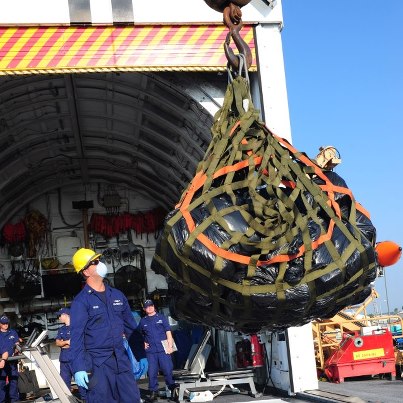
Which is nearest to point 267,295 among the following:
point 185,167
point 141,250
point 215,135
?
point 215,135

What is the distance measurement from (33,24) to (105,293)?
4.28 metres

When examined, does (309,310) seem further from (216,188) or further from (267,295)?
(216,188)

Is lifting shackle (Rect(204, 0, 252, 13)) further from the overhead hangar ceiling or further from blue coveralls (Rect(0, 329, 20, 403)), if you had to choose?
blue coveralls (Rect(0, 329, 20, 403))

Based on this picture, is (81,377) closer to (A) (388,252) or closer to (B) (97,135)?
(A) (388,252)

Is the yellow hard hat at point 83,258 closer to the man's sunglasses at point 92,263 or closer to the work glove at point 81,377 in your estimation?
the man's sunglasses at point 92,263

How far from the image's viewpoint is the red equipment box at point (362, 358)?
10.6 meters

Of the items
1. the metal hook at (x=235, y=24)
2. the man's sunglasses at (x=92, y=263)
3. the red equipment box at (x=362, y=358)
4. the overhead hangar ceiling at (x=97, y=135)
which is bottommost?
the red equipment box at (x=362, y=358)

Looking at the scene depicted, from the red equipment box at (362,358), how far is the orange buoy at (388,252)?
19.3 ft

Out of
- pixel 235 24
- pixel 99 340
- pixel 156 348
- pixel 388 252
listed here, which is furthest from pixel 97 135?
pixel 388 252

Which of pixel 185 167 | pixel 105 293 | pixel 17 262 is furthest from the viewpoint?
pixel 17 262

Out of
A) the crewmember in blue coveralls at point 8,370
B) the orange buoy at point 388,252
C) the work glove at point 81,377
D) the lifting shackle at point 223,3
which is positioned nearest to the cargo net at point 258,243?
the orange buoy at point 388,252

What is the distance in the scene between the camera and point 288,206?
14.4ft

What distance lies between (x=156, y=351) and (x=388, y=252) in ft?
19.4

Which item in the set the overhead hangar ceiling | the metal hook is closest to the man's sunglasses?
the metal hook
